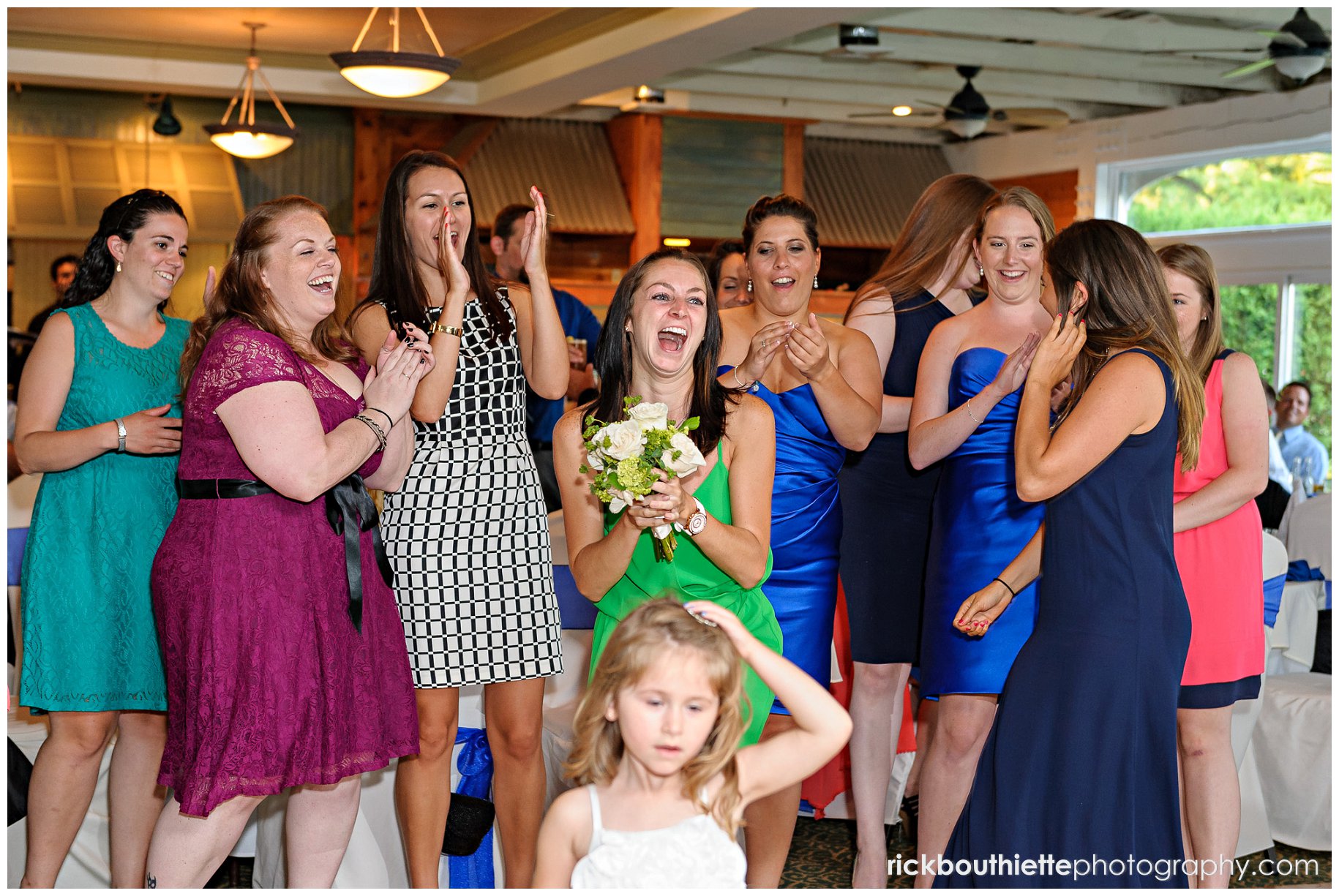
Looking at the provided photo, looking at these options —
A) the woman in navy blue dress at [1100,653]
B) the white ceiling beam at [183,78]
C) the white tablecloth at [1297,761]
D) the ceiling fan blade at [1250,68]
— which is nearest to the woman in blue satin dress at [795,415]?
the woman in navy blue dress at [1100,653]

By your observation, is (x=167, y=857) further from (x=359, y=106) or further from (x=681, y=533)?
(x=359, y=106)

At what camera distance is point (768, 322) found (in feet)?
10.7

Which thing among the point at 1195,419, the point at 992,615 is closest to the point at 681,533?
the point at 992,615

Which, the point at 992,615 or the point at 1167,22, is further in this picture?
the point at 1167,22

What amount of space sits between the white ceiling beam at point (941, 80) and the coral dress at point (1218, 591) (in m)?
7.05

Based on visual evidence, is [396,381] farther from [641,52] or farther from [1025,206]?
[641,52]

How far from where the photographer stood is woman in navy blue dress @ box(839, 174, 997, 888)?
3482mm

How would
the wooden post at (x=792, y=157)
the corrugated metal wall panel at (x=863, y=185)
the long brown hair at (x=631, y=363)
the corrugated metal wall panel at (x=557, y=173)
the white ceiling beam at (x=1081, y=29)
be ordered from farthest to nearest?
the corrugated metal wall panel at (x=863, y=185), the wooden post at (x=792, y=157), the corrugated metal wall panel at (x=557, y=173), the white ceiling beam at (x=1081, y=29), the long brown hair at (x=631, y=363)

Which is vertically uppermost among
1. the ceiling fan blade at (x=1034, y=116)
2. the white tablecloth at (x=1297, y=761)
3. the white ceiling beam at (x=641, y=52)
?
the ceiling fan blade at (x=1034, y=116)

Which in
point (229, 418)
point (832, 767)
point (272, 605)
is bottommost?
point (832, 767)

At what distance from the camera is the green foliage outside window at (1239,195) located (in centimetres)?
1020

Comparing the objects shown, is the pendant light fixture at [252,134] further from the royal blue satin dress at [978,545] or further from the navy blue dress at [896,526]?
the royal blue satin dress at [978,545]

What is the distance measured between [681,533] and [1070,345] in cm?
84

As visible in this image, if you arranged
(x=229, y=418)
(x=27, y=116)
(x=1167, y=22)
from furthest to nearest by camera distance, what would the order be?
(x=27, y=116) → (x=1167, y=22) → (x=229, y=418)
